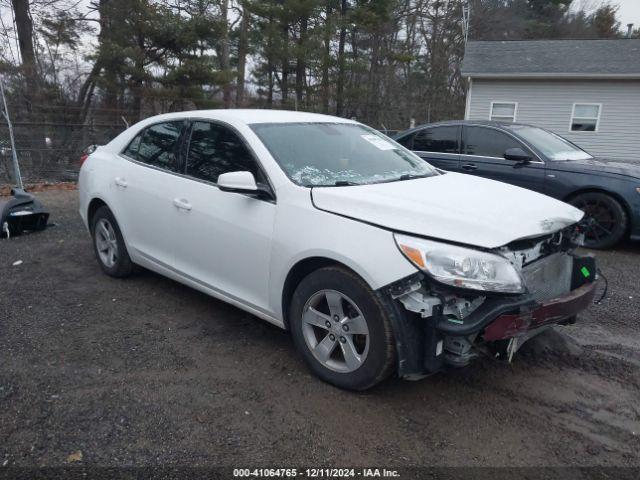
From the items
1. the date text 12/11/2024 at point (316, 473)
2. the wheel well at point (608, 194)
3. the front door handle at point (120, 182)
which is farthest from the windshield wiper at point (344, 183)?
the wheel well at point (608, 194)

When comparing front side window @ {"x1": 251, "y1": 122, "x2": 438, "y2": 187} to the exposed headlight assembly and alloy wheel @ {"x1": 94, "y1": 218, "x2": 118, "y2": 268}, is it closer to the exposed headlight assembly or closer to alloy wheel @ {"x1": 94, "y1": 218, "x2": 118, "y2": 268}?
the exposed headlight assembly

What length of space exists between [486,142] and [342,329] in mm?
5088

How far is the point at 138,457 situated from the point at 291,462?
2.47 ft

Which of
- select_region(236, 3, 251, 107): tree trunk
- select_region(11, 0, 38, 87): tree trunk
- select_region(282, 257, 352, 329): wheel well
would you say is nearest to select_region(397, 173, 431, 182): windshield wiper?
select_region(282, 257, 352, 329): wheel well

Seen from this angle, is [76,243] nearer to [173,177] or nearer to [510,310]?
[173,177]

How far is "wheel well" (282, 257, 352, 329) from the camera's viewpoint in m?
2.98

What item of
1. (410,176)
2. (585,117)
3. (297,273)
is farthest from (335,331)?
(585,117)

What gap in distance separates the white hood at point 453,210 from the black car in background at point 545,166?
3.45 m

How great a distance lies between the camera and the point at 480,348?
9.13 feet

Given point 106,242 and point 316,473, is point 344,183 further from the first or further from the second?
point 106,242

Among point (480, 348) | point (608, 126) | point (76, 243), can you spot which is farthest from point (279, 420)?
point (608, 126)

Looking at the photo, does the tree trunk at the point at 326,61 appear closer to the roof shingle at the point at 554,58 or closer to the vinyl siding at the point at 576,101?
the roof shingle at the point at 554,58

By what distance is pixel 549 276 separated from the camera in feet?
9.64

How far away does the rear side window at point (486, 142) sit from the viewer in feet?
22.7
